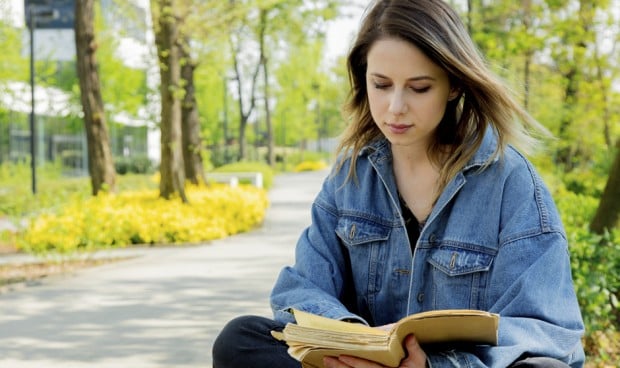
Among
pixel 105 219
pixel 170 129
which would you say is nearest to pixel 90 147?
pixel 170 129

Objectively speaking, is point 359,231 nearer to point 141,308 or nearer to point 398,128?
point 398,128

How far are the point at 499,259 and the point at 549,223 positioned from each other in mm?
165

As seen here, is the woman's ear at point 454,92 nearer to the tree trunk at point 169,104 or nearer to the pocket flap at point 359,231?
the pocket flap at point 359,231

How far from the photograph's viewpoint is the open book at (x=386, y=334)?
216 cm

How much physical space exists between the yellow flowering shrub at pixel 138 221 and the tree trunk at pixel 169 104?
1.14 ft

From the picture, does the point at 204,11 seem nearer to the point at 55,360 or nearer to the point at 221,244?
the point at 221,244

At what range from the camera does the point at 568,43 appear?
14.1 metres

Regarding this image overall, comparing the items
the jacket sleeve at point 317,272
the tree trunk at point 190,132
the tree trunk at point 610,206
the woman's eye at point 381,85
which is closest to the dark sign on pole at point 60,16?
the tree trunk at point 190,132

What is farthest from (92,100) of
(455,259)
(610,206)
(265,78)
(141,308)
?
(265,78)

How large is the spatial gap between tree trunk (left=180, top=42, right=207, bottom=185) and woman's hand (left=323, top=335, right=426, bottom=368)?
17.2m

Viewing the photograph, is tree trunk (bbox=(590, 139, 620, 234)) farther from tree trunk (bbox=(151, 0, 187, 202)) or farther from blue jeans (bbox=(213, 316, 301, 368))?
tree trunk (bbox=(151, 0, 187, 202))

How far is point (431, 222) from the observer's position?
8.77 ft

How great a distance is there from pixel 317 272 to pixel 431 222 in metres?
0.39

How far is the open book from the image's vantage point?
7.09 ft
